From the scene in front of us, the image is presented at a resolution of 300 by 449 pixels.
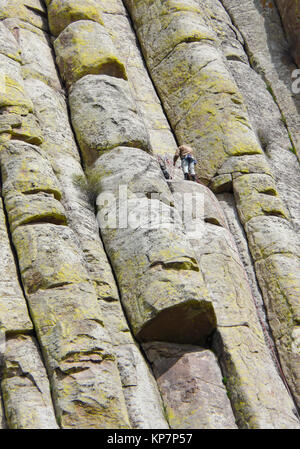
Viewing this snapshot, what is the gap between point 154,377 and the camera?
11.5 metres

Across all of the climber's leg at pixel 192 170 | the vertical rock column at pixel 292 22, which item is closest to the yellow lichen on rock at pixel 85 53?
the climber's leg at pixel 192 170

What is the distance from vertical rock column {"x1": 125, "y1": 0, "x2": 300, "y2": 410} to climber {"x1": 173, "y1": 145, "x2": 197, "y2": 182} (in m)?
0.57

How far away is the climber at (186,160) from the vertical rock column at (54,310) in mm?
3750

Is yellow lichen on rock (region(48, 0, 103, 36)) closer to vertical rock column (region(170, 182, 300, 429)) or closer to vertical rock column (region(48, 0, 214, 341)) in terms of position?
vertical rock column (region(48, 0, 214, 341))

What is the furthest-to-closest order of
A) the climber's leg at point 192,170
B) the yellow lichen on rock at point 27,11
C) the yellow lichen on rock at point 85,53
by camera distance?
1. the yellow lichen on rock at point 27,11
2. the yellow lichen on rock at point 85,53
3. the climber's leg at point 192,170

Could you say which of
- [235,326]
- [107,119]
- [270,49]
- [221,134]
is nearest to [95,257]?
[235,326]

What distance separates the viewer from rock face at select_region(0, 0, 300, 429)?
10.5m

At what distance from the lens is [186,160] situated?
16016 millimetres

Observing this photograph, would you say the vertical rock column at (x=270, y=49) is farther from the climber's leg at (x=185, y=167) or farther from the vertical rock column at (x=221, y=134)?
the climber's leg at (x=185, y=167)

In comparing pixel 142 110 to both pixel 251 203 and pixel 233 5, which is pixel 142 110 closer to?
pixel 251 203

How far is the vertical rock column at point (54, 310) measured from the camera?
9.84 meters

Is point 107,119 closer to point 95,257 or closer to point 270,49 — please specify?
point 95,257

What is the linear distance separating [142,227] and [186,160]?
3.85 metres

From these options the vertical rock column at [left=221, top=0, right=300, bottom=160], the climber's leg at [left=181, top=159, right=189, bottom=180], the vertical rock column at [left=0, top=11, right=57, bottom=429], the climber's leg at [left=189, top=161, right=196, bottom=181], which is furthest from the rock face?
the climber's leg at [left=189, top=161, right=196, bottom=181]
